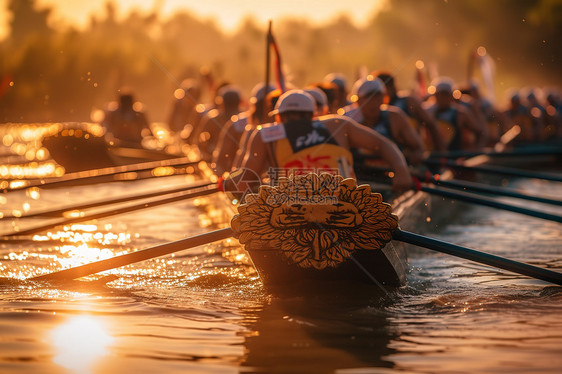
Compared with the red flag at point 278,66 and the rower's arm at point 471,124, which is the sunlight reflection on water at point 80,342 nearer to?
the red flag at point 278,66

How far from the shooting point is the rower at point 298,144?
770cm

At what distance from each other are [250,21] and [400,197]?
516 feet

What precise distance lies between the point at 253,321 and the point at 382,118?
527cm

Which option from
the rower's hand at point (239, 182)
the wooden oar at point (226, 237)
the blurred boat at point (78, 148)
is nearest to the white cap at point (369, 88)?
the rower's hand at point (239, 182)

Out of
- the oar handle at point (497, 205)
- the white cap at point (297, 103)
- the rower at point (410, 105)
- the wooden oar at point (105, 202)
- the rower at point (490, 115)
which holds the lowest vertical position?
the oar handle at point (497, 205)

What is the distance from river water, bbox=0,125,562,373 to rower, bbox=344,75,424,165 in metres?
2.03

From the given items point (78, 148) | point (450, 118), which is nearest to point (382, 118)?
point (450, 118)

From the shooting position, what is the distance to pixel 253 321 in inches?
236

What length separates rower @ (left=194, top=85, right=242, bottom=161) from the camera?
13.4 meters

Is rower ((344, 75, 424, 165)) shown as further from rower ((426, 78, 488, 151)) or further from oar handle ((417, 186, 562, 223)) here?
rower ((426, 78, 488, 151))

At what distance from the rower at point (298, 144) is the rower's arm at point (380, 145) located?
5 centimetres

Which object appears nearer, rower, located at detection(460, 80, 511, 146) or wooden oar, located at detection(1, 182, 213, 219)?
wooden oar, located at detection(1, 182, 213, 219)

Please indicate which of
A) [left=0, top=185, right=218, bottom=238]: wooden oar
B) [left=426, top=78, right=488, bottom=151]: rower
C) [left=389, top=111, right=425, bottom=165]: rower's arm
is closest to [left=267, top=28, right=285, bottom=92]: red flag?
[left=389, top=111, right=425, bottom=165]: rower's arm

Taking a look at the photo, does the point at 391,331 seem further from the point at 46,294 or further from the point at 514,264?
the point at 46,294
